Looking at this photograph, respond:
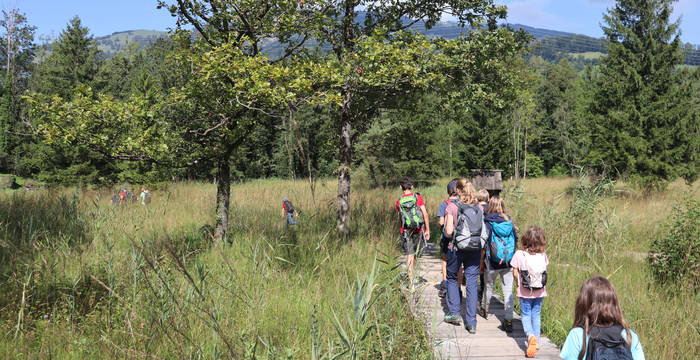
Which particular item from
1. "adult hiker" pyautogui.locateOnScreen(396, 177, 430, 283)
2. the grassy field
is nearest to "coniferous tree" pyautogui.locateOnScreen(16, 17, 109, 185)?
the grassy field

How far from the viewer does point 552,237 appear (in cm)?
892

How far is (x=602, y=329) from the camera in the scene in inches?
119

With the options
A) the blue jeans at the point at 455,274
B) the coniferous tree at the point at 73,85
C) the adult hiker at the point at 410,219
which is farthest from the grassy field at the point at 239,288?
the coniferous tree at the point at 73,85

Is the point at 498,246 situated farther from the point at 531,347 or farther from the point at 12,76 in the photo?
the point at 12,76

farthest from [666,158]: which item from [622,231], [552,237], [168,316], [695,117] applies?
[168,316]

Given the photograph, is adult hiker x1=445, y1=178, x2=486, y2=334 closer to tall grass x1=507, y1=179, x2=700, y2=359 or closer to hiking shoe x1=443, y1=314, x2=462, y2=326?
hiking shoe x1=443, y1=314, x2=462, y2=326

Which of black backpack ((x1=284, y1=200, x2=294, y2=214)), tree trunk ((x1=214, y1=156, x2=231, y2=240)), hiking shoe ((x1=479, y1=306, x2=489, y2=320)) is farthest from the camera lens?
black backpack ((x1=284, y1=200, x2=294, y2=214))

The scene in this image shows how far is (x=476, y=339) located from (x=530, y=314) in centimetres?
62

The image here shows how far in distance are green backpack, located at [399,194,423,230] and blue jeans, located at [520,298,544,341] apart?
198 centimetres

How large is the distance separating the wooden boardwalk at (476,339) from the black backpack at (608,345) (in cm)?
116

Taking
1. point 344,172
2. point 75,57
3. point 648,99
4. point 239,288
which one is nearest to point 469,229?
point 239,288

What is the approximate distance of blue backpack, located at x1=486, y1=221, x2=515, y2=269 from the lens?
5414 millimetres

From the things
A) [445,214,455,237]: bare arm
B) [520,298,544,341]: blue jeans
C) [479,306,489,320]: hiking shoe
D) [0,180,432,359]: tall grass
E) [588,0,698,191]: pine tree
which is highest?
[588,0,698,191]: pine tree

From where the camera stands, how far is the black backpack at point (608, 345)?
9.80 feet
